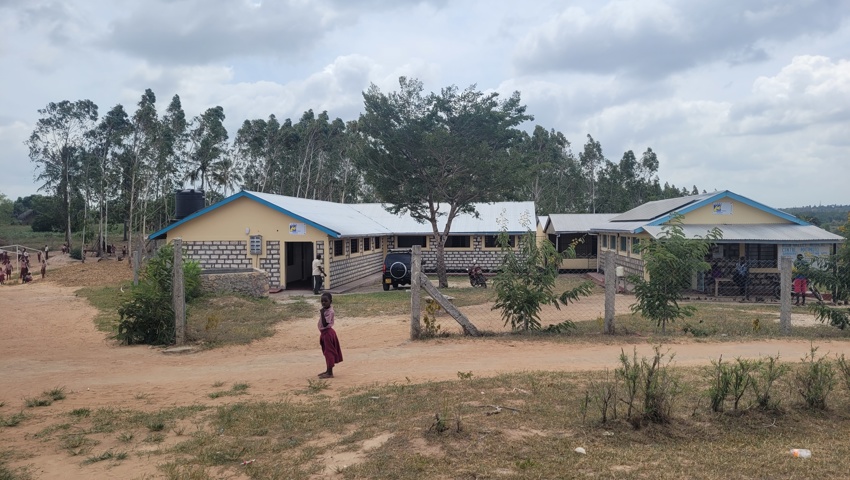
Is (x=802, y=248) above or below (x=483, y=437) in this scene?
above

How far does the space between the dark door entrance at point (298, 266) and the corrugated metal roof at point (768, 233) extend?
15.0 m

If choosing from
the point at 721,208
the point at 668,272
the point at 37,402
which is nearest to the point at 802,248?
the point at 721,208

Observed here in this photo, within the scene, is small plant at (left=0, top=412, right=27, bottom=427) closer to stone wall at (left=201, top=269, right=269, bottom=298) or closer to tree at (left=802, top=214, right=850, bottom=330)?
stone wall at (left=201, top=269, right=269, bottom=298)

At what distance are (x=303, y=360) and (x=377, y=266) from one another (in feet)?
70.8

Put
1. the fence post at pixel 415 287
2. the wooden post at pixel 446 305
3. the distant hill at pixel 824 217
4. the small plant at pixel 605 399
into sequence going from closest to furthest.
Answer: the small plant at pixel 605 399 < the wooden post at pixel 446 305 < the fence post at pixel 415 287 < the distant hill at pixel 824 217

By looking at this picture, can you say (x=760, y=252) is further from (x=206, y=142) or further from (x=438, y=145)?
(x=206, y=142)

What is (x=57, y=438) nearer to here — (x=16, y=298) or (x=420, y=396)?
(x=420, y=396)

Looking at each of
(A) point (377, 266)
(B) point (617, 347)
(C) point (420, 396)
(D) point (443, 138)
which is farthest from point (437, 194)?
(C) point (420, 396)

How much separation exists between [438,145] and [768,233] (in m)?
12.9

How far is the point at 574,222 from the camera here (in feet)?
111

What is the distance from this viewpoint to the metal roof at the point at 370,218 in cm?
2334

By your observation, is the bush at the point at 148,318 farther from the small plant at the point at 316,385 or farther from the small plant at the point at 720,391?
the small plant at the point at 720,391

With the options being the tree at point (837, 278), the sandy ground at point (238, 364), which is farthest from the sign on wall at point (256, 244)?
the tree at point (837, 278)

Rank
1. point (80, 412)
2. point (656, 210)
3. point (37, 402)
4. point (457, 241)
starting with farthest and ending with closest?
point (457, 241) < point (656, 210) < point (37, 402) < point (80, 412)
